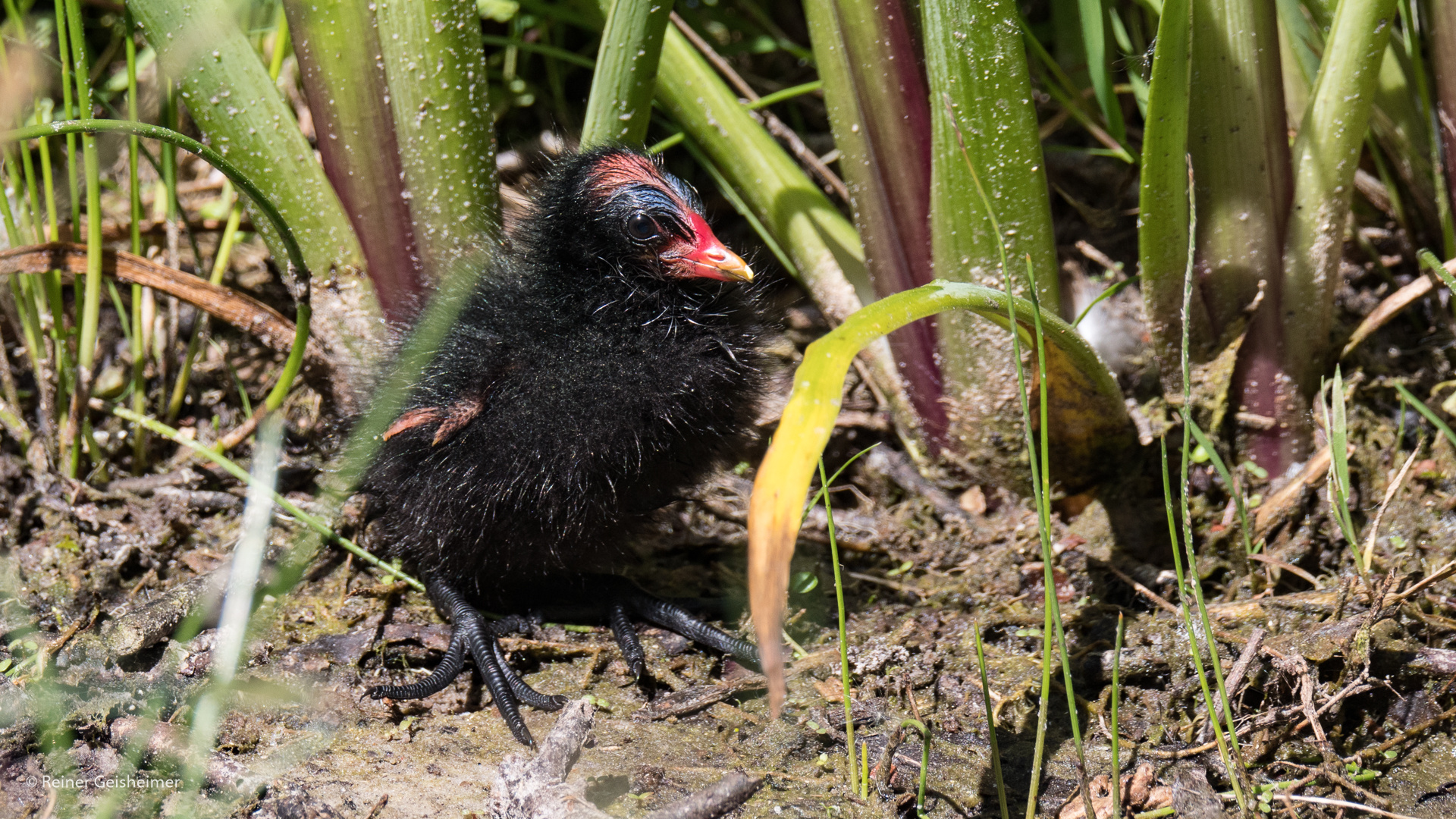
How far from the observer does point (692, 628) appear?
200 cm

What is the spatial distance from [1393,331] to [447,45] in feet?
6.97

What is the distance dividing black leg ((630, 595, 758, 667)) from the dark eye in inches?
28.0

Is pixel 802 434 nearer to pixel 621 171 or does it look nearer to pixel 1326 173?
pixel 621 171

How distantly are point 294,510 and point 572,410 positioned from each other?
1.87 ft

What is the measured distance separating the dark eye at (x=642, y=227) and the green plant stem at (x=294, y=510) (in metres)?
0.77

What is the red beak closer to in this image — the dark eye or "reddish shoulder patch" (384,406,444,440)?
the dark eye

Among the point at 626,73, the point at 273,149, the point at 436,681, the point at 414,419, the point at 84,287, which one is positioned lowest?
the point at 436,681

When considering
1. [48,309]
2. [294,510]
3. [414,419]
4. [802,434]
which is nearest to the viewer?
[802,434]

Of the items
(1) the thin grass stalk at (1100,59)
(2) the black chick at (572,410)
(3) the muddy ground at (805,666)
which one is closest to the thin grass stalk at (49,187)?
(3) the muddy ground at (805,666)

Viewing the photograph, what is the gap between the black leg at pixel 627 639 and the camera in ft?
6.17

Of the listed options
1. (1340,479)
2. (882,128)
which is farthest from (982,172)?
(1340,479)

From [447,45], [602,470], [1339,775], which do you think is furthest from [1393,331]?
[447,45]

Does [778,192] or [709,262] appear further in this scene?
[778,192]

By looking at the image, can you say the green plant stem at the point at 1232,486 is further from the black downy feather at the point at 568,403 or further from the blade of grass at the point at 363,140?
the blade of grass at the point at 363,140
